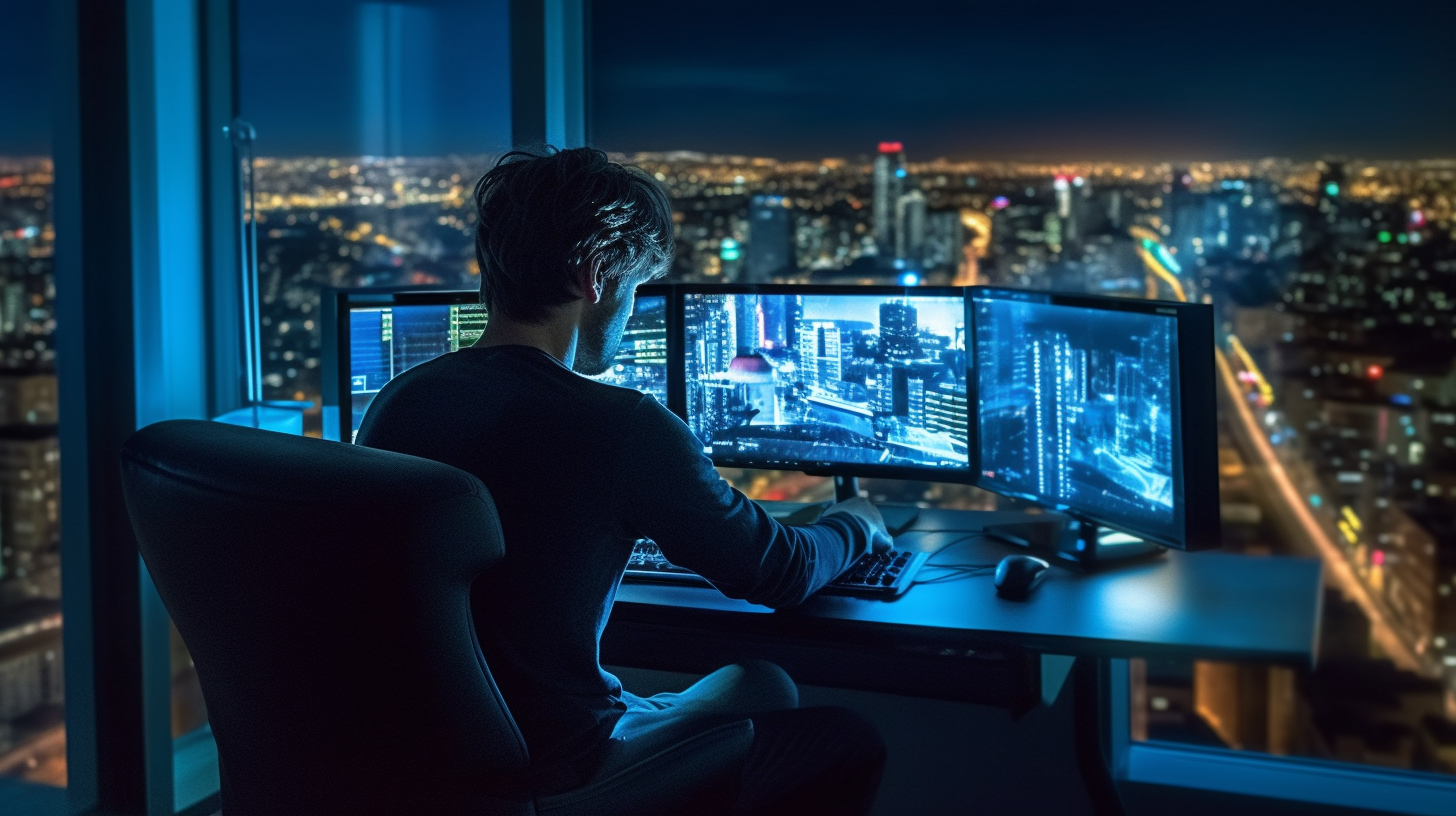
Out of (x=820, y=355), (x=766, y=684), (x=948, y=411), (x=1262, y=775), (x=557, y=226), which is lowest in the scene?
(x=1262, y=775)

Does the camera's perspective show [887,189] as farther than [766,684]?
Yes

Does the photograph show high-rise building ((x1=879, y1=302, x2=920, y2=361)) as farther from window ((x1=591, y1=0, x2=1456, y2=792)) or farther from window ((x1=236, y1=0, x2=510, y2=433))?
window ((x1=236, y1=0, x2=510, y2=433))

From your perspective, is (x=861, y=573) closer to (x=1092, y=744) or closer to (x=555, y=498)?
(x=1092, y=744)

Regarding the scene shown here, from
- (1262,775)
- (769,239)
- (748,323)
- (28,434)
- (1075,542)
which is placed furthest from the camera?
(769,239)

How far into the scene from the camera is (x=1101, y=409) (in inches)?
76.7

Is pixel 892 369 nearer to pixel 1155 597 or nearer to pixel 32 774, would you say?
pixel 1155 597

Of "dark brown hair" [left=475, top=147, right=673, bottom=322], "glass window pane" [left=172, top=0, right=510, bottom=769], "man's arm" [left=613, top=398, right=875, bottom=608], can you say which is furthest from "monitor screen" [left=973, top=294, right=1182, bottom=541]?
"glass window pane" [left=172, top=0, right=510, bottom=769]

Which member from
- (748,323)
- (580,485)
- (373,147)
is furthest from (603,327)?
(373,147)

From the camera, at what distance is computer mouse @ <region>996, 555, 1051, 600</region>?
183 cm

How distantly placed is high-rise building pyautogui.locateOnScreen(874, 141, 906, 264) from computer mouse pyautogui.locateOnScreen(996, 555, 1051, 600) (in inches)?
43.0

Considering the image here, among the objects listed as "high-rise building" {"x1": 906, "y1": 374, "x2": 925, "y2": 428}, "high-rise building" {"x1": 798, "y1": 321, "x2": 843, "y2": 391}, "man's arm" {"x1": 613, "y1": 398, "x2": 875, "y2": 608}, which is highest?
"high-rise building" {"x1": 798, "y1": 321, "x2": 843, "y2": 391}

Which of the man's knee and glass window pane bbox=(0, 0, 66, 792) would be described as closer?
the man's knee

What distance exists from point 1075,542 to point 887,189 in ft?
3.47

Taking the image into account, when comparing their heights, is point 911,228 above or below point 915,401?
above
